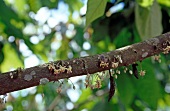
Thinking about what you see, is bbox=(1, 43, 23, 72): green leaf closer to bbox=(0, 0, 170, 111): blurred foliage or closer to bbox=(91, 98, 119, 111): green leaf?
bbox=(0, 0, 170, 111): blurred foliage

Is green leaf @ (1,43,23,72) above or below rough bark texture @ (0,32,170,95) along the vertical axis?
above

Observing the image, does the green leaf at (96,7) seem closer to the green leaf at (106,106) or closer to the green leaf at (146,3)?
the green leaf at (146,3)

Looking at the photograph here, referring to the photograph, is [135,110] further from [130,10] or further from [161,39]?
[161,39]

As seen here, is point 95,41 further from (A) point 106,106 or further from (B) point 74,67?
(B) point 74,67

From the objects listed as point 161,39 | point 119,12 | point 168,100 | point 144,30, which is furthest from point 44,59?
point 161,39

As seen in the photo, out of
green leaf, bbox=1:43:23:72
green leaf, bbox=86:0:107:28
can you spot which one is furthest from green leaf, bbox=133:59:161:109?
green leaf, bbox=1:43:23:72

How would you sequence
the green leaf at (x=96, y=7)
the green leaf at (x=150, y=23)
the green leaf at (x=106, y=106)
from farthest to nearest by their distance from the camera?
1. the green leaf at (x=106, y=106)
2. the green leaf at (x=150, y=23)
3. the green leaf at (x=96, y=7)

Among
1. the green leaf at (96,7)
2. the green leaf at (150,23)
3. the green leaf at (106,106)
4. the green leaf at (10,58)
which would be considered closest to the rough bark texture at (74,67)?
the green leaf at (96,7)

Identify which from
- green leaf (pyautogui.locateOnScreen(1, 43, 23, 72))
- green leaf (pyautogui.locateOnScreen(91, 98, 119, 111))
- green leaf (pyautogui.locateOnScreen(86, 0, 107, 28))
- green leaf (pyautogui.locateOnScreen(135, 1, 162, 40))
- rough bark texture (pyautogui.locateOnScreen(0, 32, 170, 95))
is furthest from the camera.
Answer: green leaf (pyautogui.locateOnScreen(1, 43, 23, 72))
